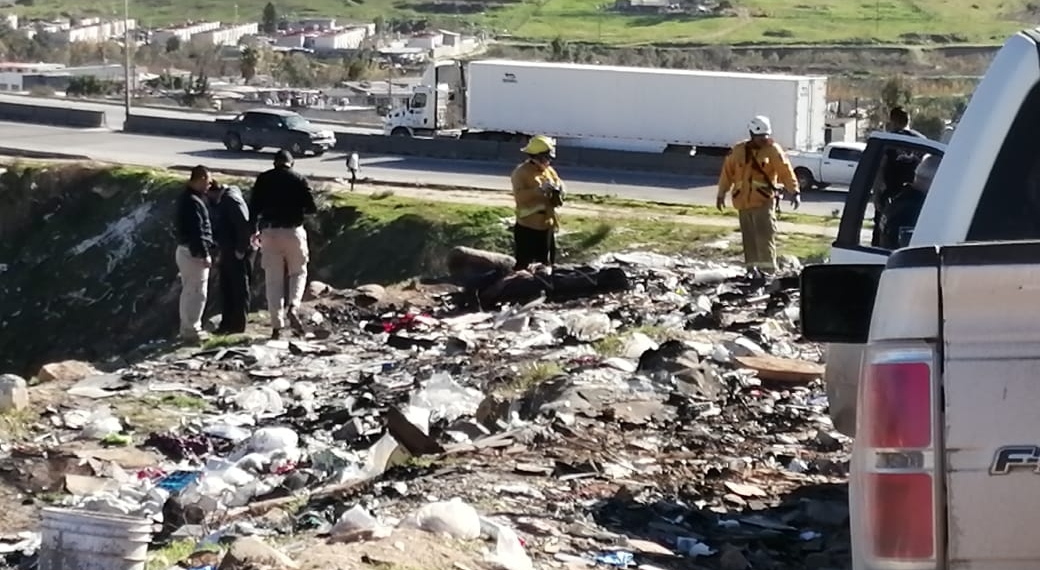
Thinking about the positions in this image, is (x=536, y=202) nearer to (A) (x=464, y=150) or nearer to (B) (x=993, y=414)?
(B) (x=993, y=414)

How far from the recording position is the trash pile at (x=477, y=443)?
23.0 ft

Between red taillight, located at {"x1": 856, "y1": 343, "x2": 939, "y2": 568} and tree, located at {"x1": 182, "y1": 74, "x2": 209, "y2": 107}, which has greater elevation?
red taillight, located at {"x1": 856, "y1": 343, "x2": 939, "y2": 568}

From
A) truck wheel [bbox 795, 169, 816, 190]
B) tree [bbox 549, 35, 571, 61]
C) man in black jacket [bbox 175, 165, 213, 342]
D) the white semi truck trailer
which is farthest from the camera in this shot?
tree [bbox 549, 35, 571, 61]

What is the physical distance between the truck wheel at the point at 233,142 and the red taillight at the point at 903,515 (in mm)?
43183

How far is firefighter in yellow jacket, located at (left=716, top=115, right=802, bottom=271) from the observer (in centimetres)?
1599

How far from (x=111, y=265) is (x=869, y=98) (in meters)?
41.0

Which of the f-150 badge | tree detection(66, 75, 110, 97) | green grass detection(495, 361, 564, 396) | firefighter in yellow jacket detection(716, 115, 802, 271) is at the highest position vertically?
the f-150 badge

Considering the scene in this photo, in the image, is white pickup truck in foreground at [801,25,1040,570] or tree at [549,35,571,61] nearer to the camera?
white pickup truck in foreground at [801,25,1040,570]

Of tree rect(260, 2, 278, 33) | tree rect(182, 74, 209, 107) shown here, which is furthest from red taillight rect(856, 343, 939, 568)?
tree rect(260, 2, 278, 33)

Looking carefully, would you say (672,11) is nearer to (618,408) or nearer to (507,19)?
(507,19)

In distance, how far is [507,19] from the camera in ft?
424

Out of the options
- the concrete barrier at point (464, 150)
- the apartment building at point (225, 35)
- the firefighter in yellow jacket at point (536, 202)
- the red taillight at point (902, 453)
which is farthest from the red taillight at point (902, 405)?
the apartment building at point (225, 35)

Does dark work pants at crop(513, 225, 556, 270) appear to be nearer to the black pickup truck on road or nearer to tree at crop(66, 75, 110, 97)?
the black pickup truck on road

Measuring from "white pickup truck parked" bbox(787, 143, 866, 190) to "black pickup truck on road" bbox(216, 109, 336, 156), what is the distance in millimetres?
12843
